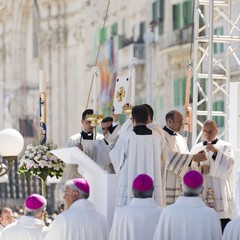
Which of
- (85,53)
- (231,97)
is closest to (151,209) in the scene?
(231,97)

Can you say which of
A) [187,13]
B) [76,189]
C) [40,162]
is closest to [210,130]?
[40,162]

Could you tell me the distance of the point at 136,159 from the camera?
11.9 m

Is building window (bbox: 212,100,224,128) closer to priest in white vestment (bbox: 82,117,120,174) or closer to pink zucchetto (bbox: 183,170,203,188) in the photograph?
priest in white vestment (bbox: 82,117,120,174)

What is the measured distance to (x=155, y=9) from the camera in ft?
90.9

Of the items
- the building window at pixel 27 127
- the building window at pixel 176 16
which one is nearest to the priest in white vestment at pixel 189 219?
the building window at pixel 176 16

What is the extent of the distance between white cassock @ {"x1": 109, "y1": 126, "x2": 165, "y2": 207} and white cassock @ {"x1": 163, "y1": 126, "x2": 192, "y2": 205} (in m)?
0.35

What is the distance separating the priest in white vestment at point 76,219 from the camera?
10617 millimetres

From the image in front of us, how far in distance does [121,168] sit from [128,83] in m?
1.67

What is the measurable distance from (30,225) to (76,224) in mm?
427

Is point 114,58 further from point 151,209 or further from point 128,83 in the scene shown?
point 151,209

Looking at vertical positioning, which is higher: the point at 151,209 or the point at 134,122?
the point at 134,122

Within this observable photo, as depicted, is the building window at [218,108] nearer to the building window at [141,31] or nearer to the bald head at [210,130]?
the building window at [141,31]

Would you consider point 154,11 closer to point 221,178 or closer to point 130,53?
point 130,53

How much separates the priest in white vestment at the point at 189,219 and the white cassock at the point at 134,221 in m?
0.38
